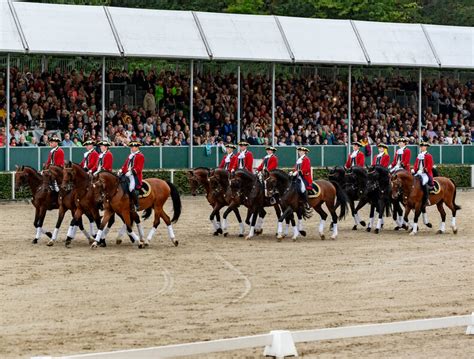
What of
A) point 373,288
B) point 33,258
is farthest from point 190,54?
point 373,288

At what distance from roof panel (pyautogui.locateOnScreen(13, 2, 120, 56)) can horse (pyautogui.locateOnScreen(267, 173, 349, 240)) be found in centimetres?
1026

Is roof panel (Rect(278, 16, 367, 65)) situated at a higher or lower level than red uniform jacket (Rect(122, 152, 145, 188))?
higher

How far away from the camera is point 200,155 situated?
37.7 metres

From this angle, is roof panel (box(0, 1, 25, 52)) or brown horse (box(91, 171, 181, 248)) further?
roof panel (box(0, 1, 25, 52))

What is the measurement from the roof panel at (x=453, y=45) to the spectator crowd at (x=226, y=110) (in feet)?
8.66

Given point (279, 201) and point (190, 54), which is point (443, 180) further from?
point (190, 54)

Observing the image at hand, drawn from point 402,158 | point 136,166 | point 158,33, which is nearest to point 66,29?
point 158,33

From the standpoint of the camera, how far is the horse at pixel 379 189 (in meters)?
26.9

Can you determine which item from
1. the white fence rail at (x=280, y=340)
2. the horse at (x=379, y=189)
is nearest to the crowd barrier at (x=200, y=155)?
the horse at (x=379, y=189)

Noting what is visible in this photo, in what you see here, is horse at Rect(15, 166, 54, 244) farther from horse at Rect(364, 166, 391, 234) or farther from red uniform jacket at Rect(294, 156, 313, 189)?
horse at Rect(364, 166, 391, 234)

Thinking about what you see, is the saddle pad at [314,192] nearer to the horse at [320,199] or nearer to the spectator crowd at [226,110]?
the horse at [320,199]

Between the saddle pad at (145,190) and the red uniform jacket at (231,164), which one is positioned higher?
the red uniform jacket at (231,164)

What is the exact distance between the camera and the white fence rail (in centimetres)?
1112

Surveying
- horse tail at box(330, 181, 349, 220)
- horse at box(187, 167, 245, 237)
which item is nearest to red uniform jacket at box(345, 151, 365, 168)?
horse tail at box(330, 181, 349, 220)
